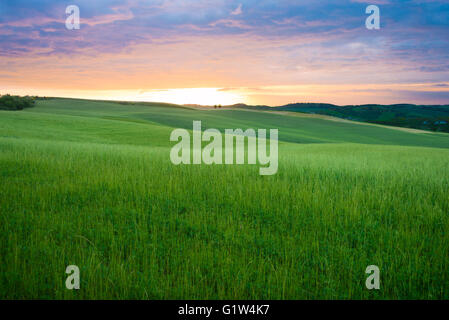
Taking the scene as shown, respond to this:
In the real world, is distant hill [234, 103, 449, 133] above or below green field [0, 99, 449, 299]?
above

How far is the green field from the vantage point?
399cm

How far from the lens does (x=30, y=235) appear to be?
198 inches

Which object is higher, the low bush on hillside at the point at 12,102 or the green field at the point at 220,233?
the low bush on hillside at the point at 12,102

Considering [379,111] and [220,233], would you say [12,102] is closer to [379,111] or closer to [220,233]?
[220,233]

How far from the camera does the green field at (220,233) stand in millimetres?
3992

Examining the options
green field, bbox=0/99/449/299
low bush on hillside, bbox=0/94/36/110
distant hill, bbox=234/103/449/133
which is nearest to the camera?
green field, bbox=0/99/449/299

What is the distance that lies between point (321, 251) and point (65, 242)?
4.40 metres

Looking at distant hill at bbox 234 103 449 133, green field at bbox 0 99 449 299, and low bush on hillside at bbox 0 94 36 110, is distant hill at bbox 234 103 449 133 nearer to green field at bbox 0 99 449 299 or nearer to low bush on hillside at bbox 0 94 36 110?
low bush on hillside at bbox 0 94 36 110

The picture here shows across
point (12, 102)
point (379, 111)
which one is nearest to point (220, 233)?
point (12, 102)

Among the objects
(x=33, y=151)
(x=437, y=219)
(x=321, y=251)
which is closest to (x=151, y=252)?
(x=321, y=251)

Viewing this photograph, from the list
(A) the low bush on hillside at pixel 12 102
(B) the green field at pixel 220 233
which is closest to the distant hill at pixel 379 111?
(A) the low bush on hillside at pixel 12 102

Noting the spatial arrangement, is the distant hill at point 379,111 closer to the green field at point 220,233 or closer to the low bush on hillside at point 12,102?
the low bush on hillside at point 12,102

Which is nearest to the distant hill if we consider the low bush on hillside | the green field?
the low bush on hillside
